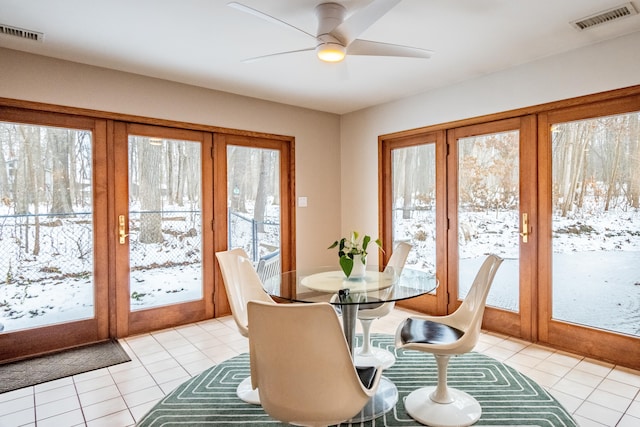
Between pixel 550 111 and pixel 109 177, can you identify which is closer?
pixel 550 111

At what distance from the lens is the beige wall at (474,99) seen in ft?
9.61

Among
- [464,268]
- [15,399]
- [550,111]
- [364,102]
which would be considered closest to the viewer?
[15,399]

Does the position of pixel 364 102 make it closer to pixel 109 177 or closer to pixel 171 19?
pixel 171 19

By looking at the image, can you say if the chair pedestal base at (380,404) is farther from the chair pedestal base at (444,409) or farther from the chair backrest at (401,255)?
the chair backrest at (401,255)

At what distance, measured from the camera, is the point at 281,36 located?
2830 millimetres

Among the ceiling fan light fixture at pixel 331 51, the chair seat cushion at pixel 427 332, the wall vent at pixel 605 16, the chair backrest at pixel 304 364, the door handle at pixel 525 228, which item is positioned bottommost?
the chair seat cushion at pixel 427 332

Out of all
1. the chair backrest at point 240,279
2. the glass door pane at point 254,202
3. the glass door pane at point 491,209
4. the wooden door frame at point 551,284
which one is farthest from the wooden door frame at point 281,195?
the wooden door frame at point 551,284

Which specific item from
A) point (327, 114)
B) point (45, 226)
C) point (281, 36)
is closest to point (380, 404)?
point (281, 36)

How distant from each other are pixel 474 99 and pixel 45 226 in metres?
4.12

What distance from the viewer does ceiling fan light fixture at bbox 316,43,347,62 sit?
232 centimetres

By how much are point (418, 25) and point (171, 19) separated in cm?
169

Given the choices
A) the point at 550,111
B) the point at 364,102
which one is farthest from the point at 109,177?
the point at 550,111

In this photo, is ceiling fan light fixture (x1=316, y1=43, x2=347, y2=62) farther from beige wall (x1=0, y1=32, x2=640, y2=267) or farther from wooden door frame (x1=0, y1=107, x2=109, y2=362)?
wooden door frame (x1=0, y1=107, x2=109, y2=362)

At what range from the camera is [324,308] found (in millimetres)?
1412
